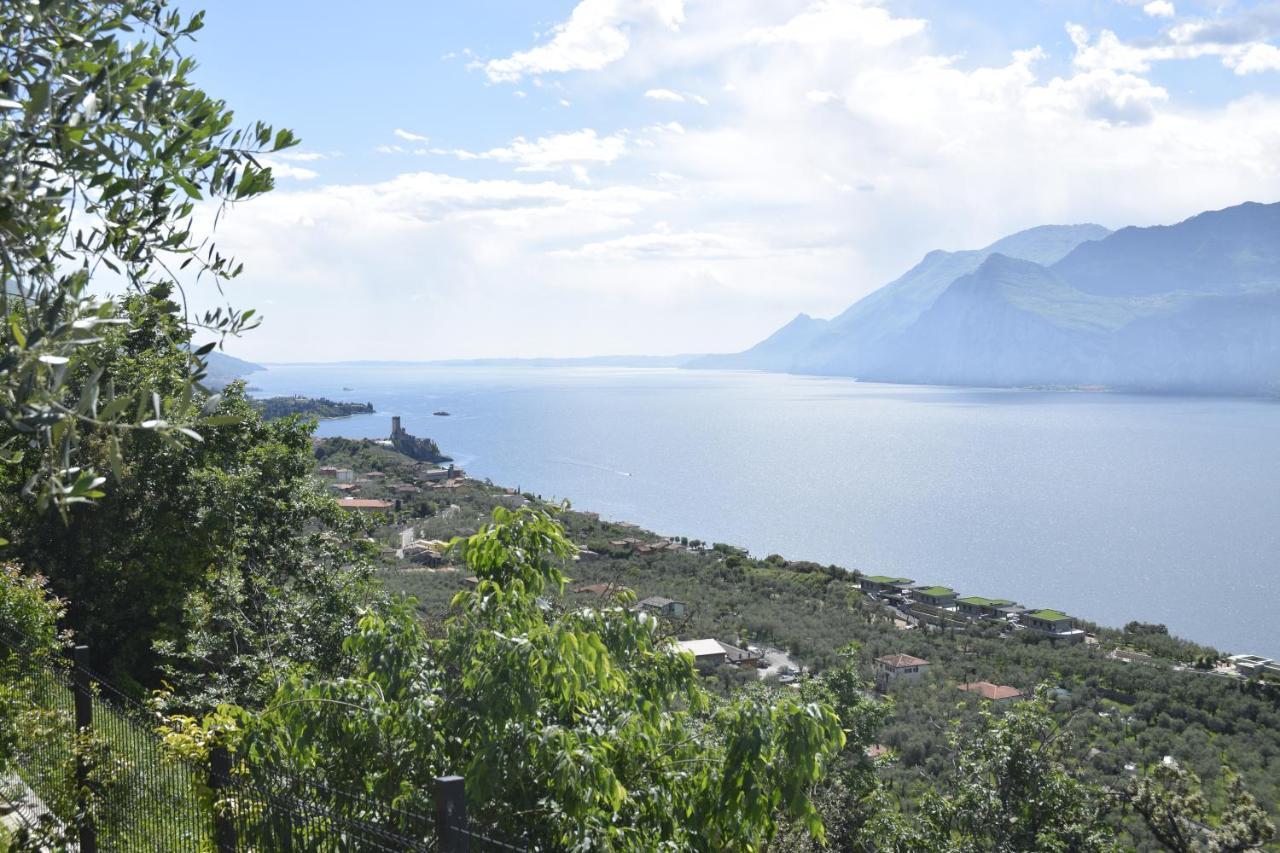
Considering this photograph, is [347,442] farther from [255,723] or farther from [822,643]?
[255,723]

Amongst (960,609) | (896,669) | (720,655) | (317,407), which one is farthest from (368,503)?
(317,407)

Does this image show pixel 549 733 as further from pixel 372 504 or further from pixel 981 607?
pixel 372 504

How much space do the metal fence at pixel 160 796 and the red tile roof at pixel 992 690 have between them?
22.1m

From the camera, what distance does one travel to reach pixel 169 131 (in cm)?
295

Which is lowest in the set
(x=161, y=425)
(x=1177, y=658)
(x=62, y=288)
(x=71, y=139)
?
(x=1177, y=658)

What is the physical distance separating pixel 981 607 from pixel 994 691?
44.9ft

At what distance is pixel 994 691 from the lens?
23.5 m

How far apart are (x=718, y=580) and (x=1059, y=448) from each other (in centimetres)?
6699

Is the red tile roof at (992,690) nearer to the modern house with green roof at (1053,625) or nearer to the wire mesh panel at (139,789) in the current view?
the modern house with green roof at (1053,625)

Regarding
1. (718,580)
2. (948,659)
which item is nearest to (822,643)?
(948,659)

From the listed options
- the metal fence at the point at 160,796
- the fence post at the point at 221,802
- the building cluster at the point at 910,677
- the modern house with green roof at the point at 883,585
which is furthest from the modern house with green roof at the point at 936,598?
the fence post at the point at 221,802

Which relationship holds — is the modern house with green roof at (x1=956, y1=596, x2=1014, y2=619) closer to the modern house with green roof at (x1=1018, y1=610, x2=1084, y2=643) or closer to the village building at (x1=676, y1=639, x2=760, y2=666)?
the modern house with green roof at (x1=1018, y1=610, x2=1084, y2=643)

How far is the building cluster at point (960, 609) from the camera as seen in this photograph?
33125mm

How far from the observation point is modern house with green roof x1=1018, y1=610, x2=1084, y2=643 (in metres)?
32.1
